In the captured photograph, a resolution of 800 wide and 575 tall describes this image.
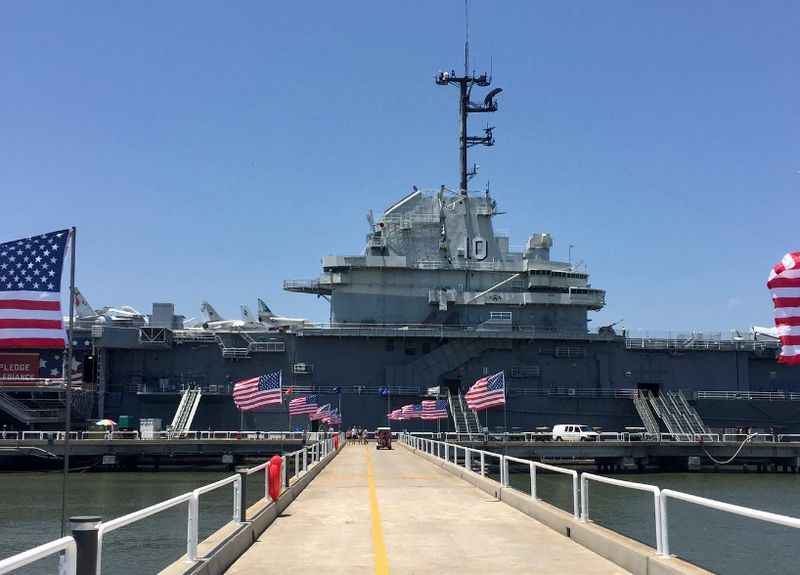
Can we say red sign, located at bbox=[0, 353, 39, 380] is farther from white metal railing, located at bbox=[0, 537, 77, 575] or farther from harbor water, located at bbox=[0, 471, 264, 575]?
white metal railing, located at bbox=[0, 537, 77, 575]

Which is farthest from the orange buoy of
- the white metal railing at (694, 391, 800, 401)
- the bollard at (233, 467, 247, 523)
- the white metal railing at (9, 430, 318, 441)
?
the white metal railing at (694, 391, 800, 401)

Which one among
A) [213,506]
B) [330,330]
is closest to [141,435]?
[330,330]

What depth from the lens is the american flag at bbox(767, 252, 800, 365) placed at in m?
12.7

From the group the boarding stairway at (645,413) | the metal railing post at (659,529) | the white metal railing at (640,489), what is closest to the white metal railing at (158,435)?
the boarding stairway at (645,413)

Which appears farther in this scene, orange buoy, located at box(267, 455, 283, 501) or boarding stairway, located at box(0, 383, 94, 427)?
boarding stairway, located at box(0, 383, 94, 427)

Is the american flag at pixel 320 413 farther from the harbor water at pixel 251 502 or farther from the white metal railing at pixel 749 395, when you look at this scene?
the white metal railing at pixel 749 395

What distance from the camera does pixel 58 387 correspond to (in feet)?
184

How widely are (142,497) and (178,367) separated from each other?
24815mm

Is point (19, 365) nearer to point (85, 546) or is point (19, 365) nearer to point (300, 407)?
point (300, 407)

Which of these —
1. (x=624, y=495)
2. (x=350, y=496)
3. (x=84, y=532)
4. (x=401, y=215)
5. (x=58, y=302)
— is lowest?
(x=624, y=495)

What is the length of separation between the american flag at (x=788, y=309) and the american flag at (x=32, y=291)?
1053 cm

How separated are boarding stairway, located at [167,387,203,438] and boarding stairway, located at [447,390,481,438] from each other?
56.4ft

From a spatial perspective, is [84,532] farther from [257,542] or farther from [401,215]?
[401,215]

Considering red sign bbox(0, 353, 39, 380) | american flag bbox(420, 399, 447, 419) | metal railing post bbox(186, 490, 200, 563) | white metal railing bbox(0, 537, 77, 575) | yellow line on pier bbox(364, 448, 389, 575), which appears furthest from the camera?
red sign bbox(0, 353, 39, 380)
